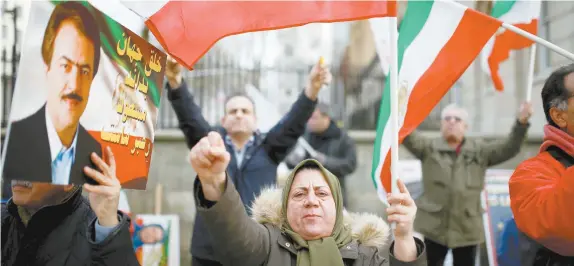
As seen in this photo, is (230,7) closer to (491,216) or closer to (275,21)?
(275,21)

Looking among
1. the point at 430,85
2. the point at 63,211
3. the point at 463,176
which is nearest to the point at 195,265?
the point at 63,211

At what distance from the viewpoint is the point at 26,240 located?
2.44m

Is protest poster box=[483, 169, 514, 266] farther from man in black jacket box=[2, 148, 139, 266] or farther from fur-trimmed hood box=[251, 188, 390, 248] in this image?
man in black jacket box=[2, 148, 139, 266]

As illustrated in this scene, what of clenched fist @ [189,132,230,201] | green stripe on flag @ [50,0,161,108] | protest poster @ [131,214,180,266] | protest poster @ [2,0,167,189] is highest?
green stripe on flag @ [50,0,161,108]

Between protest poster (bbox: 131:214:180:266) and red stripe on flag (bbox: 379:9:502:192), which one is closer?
red stripe on flag (bbox: 379:9:502:192)

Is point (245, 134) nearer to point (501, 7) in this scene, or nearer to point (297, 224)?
point (297, 224)

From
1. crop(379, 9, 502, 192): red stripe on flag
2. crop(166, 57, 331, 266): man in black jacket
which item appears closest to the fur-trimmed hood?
crop(379, 9, 502, 192): red stripe on flag

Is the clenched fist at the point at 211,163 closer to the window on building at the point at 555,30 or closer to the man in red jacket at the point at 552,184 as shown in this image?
the man in red jacket at the point at 552,184

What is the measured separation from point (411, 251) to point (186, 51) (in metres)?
1.40

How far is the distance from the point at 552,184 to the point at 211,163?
1.44m

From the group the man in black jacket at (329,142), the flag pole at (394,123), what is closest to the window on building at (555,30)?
the man in black jacket at (329,142)

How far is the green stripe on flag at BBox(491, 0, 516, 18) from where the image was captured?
13.8ft

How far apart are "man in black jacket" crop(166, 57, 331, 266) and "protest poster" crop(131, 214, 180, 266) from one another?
2.43 meters

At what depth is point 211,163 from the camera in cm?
207
